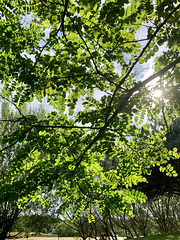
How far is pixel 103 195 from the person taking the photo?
223 centimetres

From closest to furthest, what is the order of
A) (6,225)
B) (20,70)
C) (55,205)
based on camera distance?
1. (20,70)
2. (6,225)
3. (55,205)

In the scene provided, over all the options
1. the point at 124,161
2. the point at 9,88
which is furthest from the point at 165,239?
the point at 9,88

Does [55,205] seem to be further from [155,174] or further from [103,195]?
[103,195]

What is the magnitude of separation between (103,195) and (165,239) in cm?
722

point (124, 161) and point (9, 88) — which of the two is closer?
point (9, 88)

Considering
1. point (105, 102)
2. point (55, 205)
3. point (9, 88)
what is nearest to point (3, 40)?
point (9, 88)

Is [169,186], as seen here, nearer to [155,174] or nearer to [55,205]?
[155,174]

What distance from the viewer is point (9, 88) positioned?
193 cm

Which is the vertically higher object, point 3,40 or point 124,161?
point 3,40

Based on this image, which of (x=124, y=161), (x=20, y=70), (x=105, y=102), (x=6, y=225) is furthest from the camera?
(x=6, y=225)

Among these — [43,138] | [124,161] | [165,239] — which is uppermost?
[43,138]

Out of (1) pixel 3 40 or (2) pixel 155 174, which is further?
(2) pixel 155 174

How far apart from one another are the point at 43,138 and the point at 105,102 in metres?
0.93

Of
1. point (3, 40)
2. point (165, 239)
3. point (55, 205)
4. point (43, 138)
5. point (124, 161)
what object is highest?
point (3, 40)
